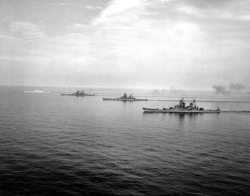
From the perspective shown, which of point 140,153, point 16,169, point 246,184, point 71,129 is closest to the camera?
point 246,184

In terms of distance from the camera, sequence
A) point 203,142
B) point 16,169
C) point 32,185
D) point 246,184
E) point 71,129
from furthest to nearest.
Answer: point 71,129 < point 203,142 < point 16,169 < point 246,184 < point 32,185

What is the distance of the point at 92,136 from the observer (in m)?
72.8

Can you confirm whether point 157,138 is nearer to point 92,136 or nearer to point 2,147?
point 92,136

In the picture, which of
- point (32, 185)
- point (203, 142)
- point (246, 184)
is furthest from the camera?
point (203, 142)

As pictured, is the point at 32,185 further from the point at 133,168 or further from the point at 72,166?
the point at 133,168

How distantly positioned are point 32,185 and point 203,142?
172 ft

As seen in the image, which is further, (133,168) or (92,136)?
(92,136)

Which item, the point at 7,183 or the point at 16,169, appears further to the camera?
the point at 16,169

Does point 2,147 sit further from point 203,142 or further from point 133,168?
point 203,142

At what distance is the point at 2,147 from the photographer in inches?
2216

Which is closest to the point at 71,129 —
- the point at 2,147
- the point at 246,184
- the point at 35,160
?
the point at 2,147

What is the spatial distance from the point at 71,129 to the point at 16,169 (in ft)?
135

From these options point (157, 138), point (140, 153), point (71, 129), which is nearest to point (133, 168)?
point (140, 153)

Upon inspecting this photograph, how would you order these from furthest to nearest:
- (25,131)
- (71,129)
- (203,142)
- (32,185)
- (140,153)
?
(71,129), (25,131), (203,142), (140,153), (32,185)
